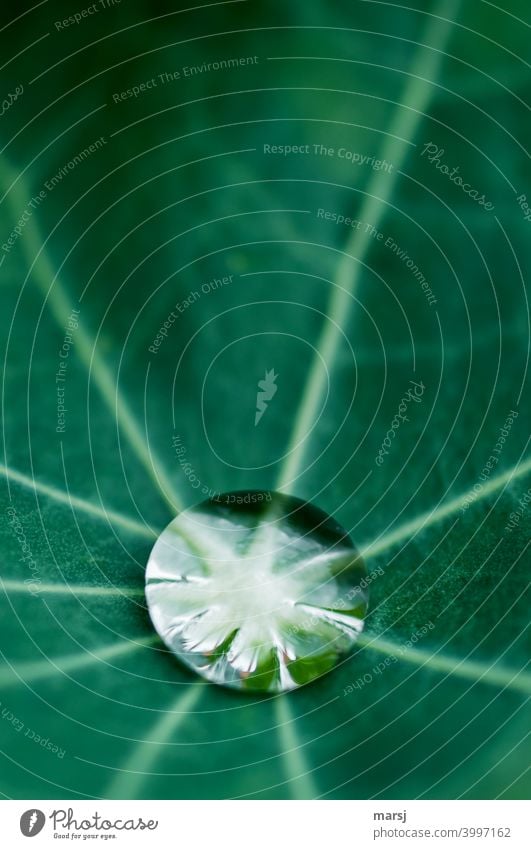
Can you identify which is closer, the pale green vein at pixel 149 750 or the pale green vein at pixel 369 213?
the pale green vein at pixel 149 750

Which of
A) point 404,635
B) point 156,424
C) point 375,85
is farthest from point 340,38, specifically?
point 404,635

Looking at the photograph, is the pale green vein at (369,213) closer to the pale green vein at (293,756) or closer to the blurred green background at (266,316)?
the blurred green background at (266,316)

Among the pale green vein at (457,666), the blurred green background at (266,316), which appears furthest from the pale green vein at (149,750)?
the pale green vein at (457,666)
